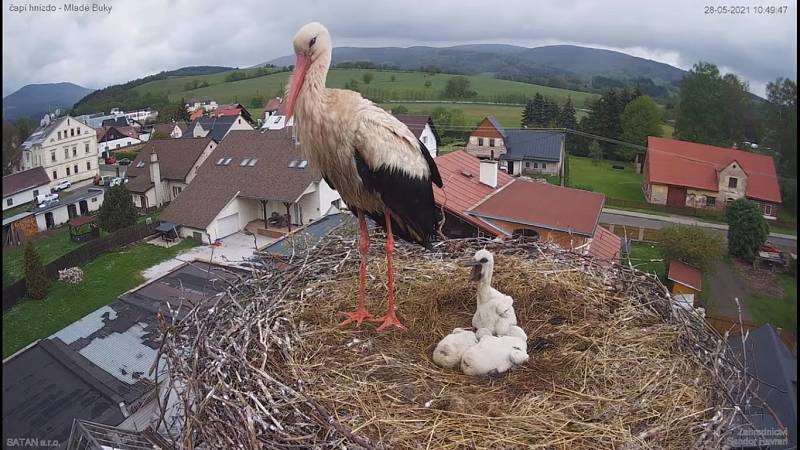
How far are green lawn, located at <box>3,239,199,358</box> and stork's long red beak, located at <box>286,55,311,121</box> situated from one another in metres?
8.82

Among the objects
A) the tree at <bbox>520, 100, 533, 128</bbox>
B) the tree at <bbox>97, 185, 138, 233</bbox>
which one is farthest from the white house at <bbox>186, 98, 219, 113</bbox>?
the tree at <bbox>97, 185, 138, 233</bbox>

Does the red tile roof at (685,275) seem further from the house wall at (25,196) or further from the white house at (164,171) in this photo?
the white house at (164,171)

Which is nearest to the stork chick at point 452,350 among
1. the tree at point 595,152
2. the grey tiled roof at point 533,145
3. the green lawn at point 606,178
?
the green lawn at point 606,178

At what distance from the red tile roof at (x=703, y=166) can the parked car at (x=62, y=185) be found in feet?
54.1

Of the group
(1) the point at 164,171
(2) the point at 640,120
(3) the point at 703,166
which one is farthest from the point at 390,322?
A: (1) the point at 164,171

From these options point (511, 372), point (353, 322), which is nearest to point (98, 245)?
point (353, 322)

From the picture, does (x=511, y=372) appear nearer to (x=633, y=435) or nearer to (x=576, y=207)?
(x=633, y=435)

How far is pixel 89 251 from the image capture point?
1344cm

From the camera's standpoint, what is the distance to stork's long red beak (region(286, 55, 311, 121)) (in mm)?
2664

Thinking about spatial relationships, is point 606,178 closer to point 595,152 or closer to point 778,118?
point 595,152

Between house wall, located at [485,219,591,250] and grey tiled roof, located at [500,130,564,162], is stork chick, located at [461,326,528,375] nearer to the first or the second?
house wall, located at [485,219,591,250]

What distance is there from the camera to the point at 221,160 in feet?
52.0

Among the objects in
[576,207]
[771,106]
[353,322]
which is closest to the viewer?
[353,322]

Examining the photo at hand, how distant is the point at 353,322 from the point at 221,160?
45.6 feet
